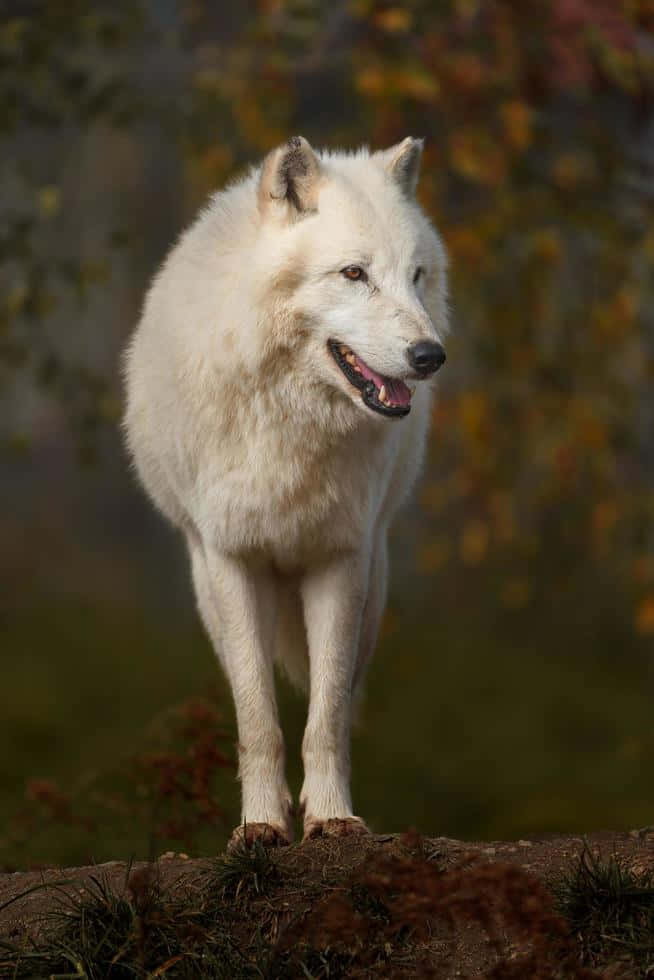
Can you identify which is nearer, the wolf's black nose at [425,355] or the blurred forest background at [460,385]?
the wolf's black nose at [425,355]

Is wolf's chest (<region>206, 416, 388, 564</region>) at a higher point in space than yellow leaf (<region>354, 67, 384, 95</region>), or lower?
lower

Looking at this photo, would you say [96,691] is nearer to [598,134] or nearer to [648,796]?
[648,796]

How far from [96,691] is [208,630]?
6656 millimetres

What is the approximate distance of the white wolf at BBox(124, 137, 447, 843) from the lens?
3.97m

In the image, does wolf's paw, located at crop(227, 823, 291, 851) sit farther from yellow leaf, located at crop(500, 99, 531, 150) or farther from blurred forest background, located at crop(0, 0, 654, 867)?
A: yellow leaf, located at crop(500, 99, 531, 150)

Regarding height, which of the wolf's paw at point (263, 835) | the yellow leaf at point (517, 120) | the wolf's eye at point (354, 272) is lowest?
the wolf's paw at point (263, 835)

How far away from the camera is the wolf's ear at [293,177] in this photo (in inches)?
160

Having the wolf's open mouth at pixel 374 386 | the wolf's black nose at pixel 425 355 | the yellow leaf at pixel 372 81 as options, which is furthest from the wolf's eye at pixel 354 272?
the yellow leaf at pixel 372 81

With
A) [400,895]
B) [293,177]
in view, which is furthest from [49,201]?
[400,895]

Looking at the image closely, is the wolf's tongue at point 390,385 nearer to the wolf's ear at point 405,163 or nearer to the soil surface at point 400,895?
the wolf's ear at point 405,163

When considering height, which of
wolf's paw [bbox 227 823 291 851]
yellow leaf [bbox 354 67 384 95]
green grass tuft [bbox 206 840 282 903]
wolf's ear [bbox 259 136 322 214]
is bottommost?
green grass tuft [bbox 206 840 282 903]

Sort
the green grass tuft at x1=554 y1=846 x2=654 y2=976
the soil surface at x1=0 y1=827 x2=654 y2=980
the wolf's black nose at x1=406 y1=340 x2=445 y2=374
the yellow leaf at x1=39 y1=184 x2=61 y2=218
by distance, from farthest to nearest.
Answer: the yellow leaf at x1=39 y1=184 x2=61 y2=218 < the wolf's black nose at x1=406 y1=340 x2=445 y2=374 < the green grass tuft at x1=554 y1=846 x2=654 y2=976 < the soil surface at x1=0 y1=827 x2=654 y2=980

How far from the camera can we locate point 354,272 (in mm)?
3951

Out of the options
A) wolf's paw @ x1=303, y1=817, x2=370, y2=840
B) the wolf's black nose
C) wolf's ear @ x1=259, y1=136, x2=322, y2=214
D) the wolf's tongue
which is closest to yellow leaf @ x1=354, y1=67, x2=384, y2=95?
wolf's ear @ x1=259, y1=136, x2=322, y2=214
